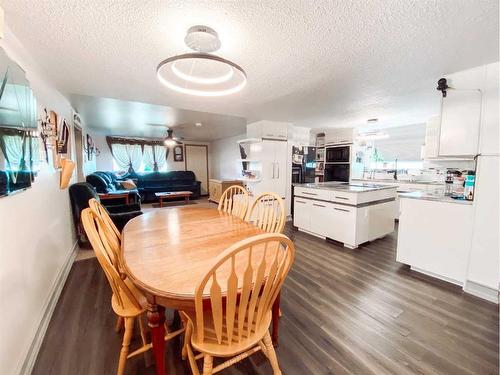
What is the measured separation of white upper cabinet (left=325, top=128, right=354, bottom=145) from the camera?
494cm

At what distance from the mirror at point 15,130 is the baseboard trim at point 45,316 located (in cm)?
102

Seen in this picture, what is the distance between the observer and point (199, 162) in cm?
841

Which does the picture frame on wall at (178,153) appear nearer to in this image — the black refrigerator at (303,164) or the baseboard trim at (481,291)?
the black refrigerator at (303,164)

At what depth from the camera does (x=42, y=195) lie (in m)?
1.84

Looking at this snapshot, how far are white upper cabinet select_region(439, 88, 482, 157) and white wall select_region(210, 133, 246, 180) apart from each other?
509 cm

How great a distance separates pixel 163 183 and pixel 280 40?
659 centimetres

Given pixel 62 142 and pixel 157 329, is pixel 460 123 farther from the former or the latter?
pixel 62 142

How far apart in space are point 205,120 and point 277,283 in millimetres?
4366

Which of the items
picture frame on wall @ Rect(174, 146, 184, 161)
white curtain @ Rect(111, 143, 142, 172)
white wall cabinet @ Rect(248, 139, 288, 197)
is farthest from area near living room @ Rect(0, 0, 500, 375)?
picture frame on wall @ Rect(174, 146, 184, 161)

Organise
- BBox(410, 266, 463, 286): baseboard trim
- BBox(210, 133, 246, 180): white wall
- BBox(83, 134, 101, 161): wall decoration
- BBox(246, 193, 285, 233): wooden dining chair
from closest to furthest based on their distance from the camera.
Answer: BBox(246, 193, 285, 233): wooden dining chair, BBox(410, 266, 463, 286): baseboard trim, BBox(83, 134, 101, 161): wall decoration, BBox(210, 133, 246, 180): white wall

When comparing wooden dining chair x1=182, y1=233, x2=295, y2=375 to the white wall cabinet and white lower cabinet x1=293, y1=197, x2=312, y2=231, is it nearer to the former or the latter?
white lower cabinet x1=293, y1=197, x2=312, y2=231

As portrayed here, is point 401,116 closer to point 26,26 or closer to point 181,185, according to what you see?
point 26,26

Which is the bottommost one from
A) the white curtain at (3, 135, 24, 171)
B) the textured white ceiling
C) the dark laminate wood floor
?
the dark laminate wood floor

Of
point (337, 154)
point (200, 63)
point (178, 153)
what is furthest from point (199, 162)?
point (200, 63)
